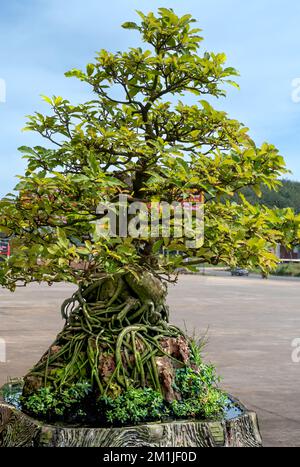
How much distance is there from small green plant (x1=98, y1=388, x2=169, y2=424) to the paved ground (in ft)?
5.87

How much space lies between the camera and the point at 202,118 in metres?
4.08

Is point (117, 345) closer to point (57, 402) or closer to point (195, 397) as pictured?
point (57, 402)

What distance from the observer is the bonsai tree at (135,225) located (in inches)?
138

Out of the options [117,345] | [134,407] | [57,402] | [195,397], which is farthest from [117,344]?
[195,397]

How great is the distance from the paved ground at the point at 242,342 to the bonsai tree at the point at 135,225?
6.05 ft

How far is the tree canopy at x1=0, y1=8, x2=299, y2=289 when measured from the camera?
3482mm

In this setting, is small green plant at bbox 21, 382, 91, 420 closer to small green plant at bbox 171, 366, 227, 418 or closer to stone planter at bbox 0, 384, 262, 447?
stone planter at bbox 0, 384, 262, 447

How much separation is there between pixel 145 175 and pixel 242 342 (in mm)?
7406

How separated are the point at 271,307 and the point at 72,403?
14.2 m

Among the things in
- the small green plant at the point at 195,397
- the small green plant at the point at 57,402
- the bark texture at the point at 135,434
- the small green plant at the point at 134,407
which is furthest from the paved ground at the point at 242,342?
the small green plant at the point at 57,402

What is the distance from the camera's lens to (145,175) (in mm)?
3982

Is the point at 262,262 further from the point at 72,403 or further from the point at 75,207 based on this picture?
the point at 72,403

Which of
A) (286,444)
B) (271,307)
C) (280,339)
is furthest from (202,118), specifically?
(271,307)

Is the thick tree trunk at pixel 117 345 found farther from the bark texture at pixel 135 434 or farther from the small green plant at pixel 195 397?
the bark texture at pixel 135 434
